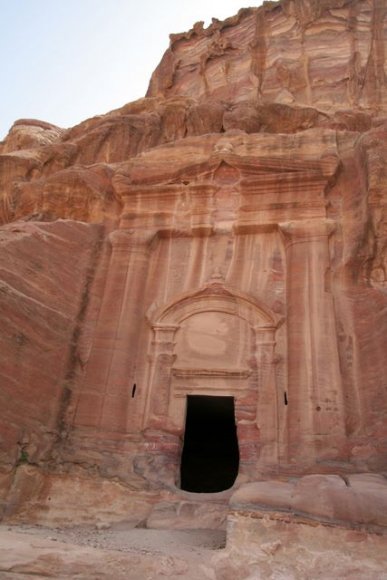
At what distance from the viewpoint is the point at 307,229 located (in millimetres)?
11539

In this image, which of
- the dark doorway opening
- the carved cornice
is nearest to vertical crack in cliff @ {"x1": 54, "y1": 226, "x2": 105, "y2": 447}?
the carved cornice

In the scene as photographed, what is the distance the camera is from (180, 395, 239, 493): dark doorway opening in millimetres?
13164

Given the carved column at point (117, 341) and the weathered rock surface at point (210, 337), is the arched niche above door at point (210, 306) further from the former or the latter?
the carved column at point (117, 341)

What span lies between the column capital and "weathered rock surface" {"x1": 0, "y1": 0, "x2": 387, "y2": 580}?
37 mm

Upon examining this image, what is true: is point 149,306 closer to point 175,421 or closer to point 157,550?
point 175,421

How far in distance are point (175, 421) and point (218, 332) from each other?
224 cm

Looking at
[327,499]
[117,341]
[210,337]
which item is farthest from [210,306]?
[327,499]

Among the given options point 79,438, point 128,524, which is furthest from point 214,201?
point 128,524

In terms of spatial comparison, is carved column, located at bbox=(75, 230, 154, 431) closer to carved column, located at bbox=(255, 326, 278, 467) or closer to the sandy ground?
carved column, located at bbox=(255, 326, 278, 467)

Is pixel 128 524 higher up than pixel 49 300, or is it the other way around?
pixel 49 300

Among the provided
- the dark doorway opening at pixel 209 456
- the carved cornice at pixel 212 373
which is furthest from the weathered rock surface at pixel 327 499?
the dark doorway opening at pixel 209 456

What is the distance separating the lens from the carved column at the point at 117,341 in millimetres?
9977

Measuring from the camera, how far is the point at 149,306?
11555 millimetres

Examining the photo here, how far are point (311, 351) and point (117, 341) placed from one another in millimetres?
4255
